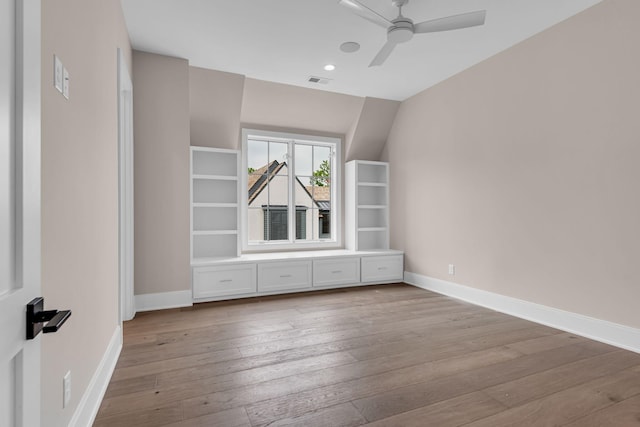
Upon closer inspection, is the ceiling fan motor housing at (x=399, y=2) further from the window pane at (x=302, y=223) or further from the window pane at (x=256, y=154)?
the window pane at (x=302, y=223)

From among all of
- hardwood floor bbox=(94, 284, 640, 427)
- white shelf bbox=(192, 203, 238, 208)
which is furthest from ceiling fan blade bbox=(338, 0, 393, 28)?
white shelf bbox=(192, 203, 238, 208)

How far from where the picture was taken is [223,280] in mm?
4004

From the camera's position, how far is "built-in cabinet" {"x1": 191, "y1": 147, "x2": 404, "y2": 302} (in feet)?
13.2

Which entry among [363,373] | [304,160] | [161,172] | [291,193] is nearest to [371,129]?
[304,160]

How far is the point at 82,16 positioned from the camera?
1.69 meters

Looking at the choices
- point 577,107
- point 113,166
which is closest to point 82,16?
point 113,166

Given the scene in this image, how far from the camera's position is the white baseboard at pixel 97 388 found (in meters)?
1.58

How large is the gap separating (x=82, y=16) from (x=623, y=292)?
3.98 metres

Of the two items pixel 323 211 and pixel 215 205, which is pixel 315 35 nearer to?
pixel 215 205

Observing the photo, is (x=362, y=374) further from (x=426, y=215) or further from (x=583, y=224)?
(x=426, y=215)

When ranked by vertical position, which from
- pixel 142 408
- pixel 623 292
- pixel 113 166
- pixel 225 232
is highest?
pixel 113 166

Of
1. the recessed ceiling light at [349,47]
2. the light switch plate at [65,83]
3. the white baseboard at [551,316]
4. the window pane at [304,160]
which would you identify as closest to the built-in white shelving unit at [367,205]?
the window pane at [304,160]

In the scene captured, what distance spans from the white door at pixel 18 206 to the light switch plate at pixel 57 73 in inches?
23.0

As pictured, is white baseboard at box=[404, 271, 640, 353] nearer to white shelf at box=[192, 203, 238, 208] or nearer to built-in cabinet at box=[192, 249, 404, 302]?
built-in cabinet at box=[192, 249, 404, 302]
